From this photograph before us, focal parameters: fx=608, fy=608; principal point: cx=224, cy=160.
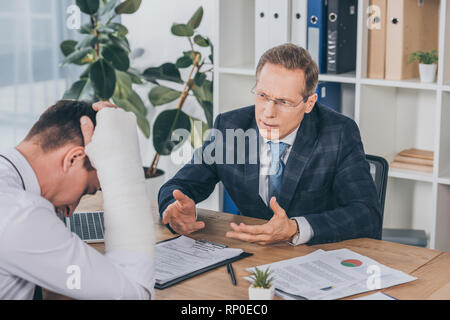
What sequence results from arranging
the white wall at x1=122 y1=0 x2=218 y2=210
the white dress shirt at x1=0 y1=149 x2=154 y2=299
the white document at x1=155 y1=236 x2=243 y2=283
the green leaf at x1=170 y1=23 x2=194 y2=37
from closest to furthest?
the white dress shirt at x1=0 y1=149 x2=154 y2=299 → the white document at x1=155 y1=236 x2=243 y2=283 → the green leaf at x1=170 y1=23 x2=194 y2=37 → the white wall at x1=122 y1=0 x2=218 y2=210

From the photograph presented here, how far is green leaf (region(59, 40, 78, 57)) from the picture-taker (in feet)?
10.5

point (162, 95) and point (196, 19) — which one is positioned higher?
point (196, 19)

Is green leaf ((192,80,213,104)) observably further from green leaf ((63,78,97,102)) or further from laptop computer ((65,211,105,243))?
laptop computer ((65,211,105,243))

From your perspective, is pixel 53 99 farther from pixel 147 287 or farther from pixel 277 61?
pixel 147 287

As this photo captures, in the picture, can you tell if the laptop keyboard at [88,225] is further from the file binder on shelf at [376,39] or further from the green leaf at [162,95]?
the green leaf at [162,95]

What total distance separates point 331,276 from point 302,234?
0.23 metres

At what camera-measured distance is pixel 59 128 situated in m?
1.23

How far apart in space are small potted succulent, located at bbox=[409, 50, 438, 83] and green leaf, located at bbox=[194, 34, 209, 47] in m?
1.19

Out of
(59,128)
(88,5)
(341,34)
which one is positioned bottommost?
(59,128)

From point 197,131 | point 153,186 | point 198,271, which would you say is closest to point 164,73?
point 197,131

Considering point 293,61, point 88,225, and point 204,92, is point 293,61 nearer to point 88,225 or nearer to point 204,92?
point 88,225

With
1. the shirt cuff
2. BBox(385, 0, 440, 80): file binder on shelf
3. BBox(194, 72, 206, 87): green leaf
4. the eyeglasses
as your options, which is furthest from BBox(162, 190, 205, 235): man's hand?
BBox(194, 72, 206, 87): green leaf

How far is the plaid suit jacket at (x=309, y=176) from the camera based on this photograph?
1.80 m

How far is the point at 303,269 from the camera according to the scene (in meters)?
1.42
